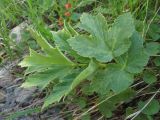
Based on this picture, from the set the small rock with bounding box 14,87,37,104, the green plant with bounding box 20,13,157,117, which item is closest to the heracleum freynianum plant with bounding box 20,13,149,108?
the green plant with bounding box 20,13,157,117

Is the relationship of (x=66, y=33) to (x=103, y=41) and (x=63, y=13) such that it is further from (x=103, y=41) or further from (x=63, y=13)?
(x=63, y=13)

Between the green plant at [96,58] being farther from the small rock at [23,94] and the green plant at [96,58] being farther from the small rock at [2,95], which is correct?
the small rock at [2,95]

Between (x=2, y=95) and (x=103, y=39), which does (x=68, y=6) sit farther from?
(x=103, y=39)

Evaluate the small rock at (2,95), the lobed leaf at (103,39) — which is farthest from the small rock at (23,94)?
the lobed leaf at (103,39)

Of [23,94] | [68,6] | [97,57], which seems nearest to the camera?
[97,57]

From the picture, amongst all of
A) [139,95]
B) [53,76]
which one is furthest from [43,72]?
[139,95]

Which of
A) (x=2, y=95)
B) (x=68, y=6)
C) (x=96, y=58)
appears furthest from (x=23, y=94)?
(x=96, y=58)
